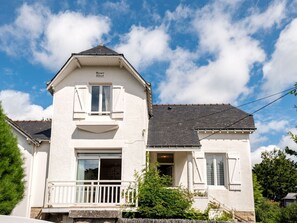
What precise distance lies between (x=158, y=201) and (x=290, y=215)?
10.0 metres

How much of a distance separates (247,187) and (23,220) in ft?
49.1

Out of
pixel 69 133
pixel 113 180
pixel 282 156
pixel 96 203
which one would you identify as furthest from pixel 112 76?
pixel 282 156

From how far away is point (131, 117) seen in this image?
15688 mm

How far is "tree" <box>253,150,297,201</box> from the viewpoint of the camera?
51.0m

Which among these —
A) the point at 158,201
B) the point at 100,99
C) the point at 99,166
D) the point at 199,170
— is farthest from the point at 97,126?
the point at 199,170

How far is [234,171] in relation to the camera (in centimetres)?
1809

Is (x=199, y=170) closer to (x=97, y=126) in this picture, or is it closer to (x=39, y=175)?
(x=97, y=126)

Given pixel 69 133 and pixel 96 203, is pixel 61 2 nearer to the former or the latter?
pixel 69 133

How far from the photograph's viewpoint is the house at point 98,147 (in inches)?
575

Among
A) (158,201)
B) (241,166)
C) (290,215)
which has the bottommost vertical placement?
(290,215)

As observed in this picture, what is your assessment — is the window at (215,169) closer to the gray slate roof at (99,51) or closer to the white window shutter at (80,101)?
the white window shutter at (80,101)

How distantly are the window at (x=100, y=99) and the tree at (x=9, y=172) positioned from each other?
14.1ft

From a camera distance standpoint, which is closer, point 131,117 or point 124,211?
point 124,211

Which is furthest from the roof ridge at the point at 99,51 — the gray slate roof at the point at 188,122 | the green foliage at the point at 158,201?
the green foliage at the point at 158,201
